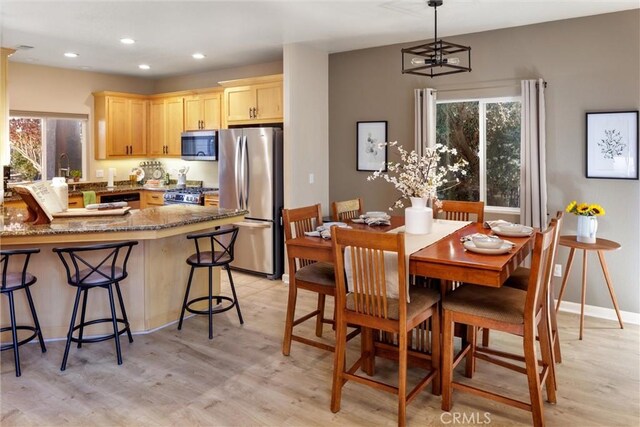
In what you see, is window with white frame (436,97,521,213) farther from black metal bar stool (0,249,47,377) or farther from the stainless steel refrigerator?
black metal bar stool (0,249,47,377)

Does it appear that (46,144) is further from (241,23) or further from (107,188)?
(241,23)

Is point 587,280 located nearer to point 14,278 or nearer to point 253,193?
point 253,193

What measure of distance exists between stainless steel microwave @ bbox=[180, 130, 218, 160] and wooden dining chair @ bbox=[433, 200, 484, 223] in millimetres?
3360

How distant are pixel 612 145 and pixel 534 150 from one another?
24.0 inches

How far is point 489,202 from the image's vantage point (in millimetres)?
4871

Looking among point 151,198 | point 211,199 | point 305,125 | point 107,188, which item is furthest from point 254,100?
point 107,188

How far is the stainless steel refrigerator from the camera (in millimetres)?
5395

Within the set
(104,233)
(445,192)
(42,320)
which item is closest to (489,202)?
(445,192)

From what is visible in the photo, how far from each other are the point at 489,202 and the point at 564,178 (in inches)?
29.6

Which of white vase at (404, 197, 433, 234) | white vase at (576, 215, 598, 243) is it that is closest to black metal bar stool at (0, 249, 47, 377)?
white vase at (404, 197, 433, 234)

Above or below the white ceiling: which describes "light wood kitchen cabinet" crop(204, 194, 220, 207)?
below

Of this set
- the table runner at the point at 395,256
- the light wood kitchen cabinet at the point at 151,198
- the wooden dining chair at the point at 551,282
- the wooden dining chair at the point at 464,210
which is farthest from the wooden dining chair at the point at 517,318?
the light wood kitchen cabinet at the point at 151,198

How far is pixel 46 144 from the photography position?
658 centimetres

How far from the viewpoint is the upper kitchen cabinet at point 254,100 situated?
5562mm
